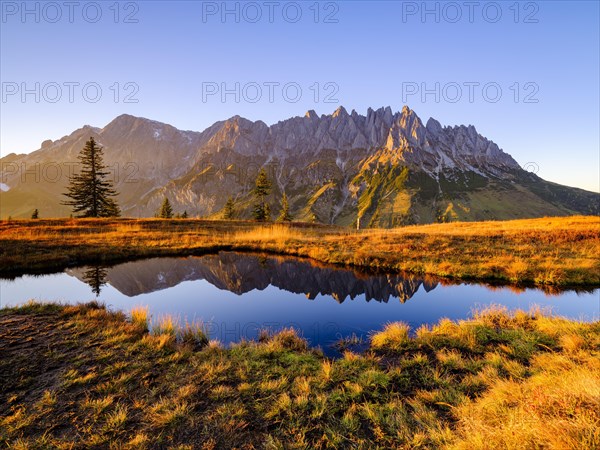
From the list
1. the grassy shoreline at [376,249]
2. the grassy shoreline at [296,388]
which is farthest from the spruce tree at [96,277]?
the grassy shoreline at [296,388]

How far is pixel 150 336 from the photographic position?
8.71 metres

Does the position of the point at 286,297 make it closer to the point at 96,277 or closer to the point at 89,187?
the point at 96,277

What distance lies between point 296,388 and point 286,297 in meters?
7.79

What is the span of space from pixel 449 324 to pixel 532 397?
18.3 feet

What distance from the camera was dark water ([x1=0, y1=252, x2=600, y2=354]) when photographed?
11.0 meters

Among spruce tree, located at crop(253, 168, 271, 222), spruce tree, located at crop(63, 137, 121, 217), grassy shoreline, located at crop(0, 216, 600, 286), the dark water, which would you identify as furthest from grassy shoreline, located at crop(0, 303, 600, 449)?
spruce tree, located at crop(253, 168, 271, 222)

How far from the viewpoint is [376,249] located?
2297cm

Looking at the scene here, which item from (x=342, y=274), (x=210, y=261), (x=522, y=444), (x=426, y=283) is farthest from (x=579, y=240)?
(x=210, y=261)

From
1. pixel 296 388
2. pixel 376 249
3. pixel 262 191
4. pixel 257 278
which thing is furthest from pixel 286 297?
pixel 262 191

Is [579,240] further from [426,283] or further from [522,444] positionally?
[522,444]

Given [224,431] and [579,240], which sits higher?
[579,240]

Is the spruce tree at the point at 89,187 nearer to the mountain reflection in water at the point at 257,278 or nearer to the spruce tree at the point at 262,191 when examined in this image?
the spruce tree at the point at 262,191

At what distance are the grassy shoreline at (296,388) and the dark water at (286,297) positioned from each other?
5.67 ft

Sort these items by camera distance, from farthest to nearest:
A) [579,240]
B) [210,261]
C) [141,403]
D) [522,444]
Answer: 1. [579,240]
2. [210,261]
3. [141,403]
4. [522,444]
